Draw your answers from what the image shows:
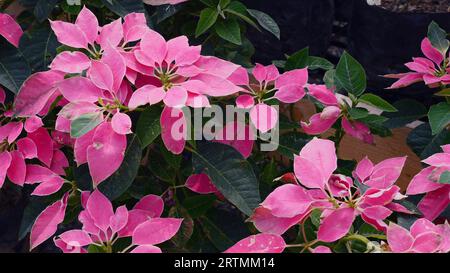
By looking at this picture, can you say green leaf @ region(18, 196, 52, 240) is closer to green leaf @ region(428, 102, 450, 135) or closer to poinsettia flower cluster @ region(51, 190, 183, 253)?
poinsettia flower cluster @ region(51, 190, 183, 253)

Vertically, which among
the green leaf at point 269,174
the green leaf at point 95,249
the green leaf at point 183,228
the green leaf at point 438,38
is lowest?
the green leaf at point 183,228

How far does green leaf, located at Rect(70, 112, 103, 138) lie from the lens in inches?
23.4

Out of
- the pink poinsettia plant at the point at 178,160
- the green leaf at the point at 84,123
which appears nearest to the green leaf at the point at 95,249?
the pink poinsettia plant at the point at 178,160

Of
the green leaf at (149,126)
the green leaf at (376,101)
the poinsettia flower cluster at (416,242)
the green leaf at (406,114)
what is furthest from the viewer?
the green leaf at (406,114)

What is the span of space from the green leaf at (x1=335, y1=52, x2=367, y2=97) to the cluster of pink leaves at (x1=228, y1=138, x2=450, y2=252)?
18 cm

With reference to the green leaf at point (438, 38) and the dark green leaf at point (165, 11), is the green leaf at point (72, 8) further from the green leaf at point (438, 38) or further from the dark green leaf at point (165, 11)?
the green leaf at point (438, 38)

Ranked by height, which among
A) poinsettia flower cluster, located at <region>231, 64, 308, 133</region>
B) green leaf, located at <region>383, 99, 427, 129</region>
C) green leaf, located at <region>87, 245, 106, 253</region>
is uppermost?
poinsettia flower cluster, located at <region>231, 64, 308, 133</region>

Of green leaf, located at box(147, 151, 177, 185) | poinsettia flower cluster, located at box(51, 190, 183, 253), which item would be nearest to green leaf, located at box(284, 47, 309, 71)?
green leaf, located at box(147, 151, 177, 185)

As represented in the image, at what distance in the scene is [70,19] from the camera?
2.96 feet

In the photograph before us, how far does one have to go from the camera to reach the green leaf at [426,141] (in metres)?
0.83

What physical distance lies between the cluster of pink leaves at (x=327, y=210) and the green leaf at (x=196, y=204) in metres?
0.19

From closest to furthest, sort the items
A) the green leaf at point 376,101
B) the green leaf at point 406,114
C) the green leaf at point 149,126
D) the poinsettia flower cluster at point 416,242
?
1. the poinsettia flower cluster at point 416,242
2. the green leaf at point 149,126
3. the green leaf at point 376,101
4. the green leaf at point 406,114

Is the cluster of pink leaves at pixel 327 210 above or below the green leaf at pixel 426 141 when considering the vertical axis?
above
